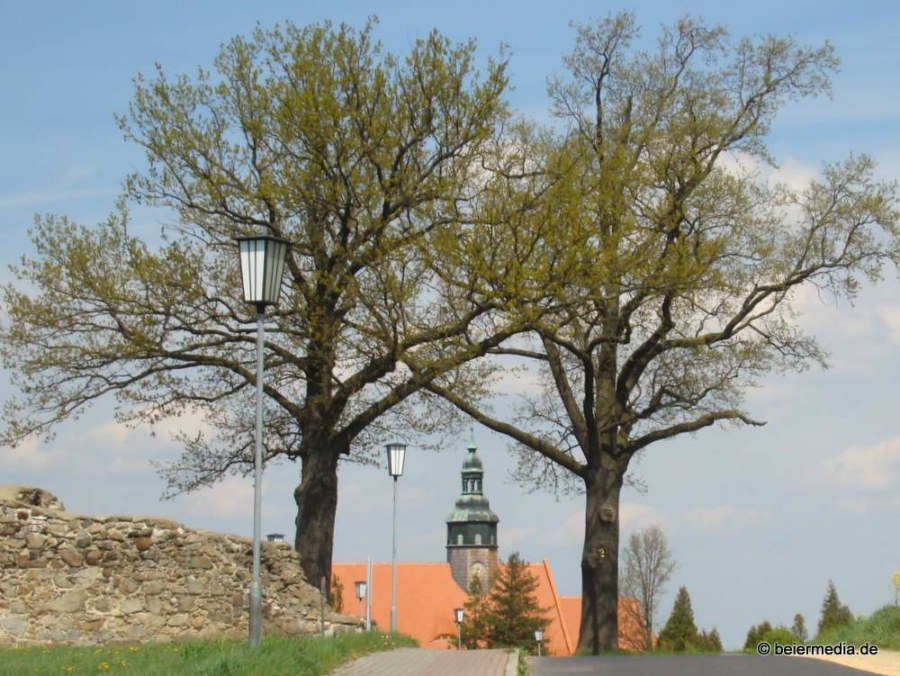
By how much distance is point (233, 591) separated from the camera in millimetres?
19906

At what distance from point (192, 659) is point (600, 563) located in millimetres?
17468

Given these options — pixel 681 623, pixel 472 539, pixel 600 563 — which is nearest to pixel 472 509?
pixel 472 539

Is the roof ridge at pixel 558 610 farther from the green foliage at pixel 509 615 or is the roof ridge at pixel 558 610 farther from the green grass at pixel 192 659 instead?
the green grass at pixel 192 659

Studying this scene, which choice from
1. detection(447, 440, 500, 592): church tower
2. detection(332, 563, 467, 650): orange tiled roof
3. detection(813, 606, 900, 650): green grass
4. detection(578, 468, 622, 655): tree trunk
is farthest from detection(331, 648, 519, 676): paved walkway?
detection(447, 440, 500, 592): church tower

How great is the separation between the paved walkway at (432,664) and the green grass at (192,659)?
1.00ft

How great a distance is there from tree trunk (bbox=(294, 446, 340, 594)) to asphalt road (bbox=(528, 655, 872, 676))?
7.49 meters

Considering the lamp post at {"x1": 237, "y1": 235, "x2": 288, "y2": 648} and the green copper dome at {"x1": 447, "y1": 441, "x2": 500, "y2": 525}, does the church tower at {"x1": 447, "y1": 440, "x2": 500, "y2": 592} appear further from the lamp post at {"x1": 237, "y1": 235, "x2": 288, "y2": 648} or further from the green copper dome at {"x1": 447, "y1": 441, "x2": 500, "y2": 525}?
the lamp post at {"x1": 237, "y1": 235, "x2": 288, "y2": 648}

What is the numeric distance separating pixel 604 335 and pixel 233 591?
11.4 m

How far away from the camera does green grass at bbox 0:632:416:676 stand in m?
11.3

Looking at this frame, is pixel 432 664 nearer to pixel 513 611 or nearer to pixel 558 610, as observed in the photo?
pixel 513 611

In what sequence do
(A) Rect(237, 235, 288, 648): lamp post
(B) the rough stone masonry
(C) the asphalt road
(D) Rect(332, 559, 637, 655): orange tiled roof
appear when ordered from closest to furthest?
(C) the asphalt road, (A) Rect(237, 235, 288, 648): lamp post, (B) the rough stone masonry, (D) Rect(332, 559, 637, 655): orange tiled roof

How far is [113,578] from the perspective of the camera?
749 inches

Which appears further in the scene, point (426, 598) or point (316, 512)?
point (426, 598)

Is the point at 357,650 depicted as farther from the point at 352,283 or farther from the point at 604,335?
the point at 604,335
